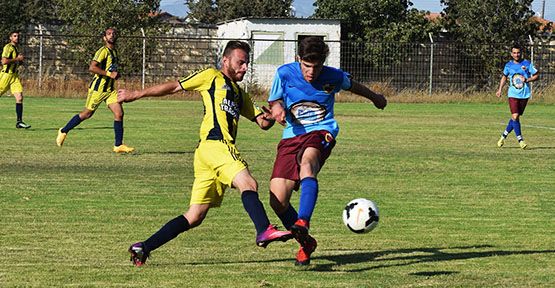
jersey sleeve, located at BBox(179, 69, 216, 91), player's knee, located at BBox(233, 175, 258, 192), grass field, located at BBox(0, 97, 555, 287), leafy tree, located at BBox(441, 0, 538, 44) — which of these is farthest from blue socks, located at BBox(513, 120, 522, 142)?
leafy tree, located at BBox(441, 0, 538, 44)

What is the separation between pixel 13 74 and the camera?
24172 millimetres

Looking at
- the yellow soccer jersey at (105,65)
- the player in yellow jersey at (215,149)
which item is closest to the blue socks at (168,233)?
the player in yellow jersey at (215,149)

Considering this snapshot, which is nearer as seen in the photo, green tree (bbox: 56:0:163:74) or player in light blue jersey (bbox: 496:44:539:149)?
player in light blue jersey (bbox: 496:44:539:149)

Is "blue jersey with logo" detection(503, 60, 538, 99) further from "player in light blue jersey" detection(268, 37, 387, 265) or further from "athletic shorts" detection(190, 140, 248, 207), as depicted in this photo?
"athletic shorts" detection(190, 140, 248, 207)

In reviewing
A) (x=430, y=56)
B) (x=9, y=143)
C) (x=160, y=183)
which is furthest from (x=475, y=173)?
(x=430, y=56)

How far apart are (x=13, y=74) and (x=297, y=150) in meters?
17.1

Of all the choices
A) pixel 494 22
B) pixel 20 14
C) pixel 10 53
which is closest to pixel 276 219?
pixel 10 53

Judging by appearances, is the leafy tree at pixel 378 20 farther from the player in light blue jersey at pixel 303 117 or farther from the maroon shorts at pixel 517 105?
the player in light blue jersey at pixel 303 117

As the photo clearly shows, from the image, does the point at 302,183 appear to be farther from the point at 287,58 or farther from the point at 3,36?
the point at 3,36

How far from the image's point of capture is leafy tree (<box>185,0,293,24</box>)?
60438 millimetres

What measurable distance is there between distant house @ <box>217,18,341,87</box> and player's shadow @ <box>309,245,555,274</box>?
3408 centimetres

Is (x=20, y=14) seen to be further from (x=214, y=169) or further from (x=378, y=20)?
(x=214, y=169)

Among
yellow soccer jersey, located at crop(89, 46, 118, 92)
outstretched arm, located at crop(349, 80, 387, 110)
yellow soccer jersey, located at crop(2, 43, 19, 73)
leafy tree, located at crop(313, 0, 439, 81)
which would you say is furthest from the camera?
leafy tree, located at crop(313, 0, 439, 81)

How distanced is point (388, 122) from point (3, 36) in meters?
24.1
